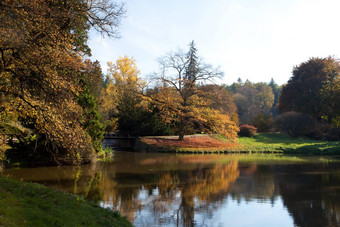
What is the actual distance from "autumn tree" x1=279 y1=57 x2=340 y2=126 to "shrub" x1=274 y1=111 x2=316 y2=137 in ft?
8.83

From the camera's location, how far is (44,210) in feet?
20.1

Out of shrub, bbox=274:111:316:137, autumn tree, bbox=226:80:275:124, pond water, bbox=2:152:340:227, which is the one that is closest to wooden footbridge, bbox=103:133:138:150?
pond water, bbox=2:152:340:227

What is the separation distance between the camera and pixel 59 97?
8.41 metres

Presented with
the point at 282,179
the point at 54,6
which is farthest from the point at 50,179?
the point at 282,179

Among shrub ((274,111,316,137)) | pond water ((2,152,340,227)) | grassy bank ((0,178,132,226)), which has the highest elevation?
shrub ((274,111,316,137))

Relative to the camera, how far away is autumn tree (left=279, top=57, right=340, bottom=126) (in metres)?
40.7

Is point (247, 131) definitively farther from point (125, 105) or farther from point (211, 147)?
point (125, 105)

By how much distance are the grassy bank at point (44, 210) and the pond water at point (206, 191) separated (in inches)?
60.9

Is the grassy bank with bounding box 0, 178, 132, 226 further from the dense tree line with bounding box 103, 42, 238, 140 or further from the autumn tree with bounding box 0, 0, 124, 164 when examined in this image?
the dense tree line with bounding box 103, 42, 238, 140

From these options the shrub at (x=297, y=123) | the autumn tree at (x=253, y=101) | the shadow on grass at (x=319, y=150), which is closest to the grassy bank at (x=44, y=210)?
the shadow on grass at (x=319, y=150)

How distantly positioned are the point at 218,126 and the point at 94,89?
11882 mm

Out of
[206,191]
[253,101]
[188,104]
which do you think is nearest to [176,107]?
[188,104]

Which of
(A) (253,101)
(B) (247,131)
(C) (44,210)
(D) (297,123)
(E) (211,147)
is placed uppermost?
(A) (253,101)

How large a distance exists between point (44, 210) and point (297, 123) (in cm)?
3899
